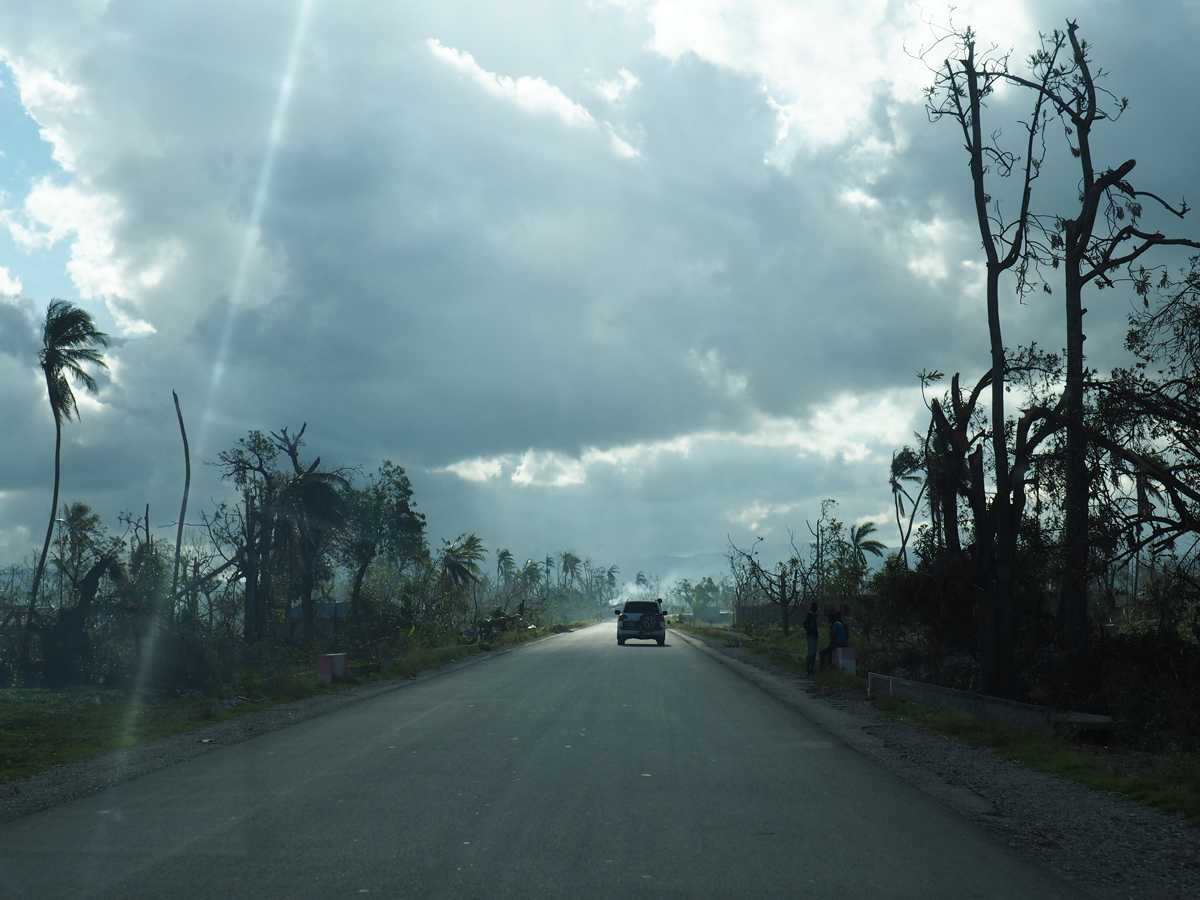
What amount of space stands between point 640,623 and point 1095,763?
3936 centimetres

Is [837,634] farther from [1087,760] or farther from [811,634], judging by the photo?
[1087,760]

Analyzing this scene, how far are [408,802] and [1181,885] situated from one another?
5.69m

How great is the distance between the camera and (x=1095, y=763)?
11.9 meters

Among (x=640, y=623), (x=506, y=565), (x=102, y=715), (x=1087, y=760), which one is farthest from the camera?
(x=506, y=565)

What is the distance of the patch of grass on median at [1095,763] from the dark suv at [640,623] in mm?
33878

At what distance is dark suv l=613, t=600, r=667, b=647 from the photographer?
5053 cm

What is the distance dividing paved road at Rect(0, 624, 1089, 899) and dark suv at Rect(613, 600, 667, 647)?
3614 centimetres

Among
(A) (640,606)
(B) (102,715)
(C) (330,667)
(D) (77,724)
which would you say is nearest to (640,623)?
(A) (640,606)

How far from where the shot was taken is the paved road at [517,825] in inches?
255

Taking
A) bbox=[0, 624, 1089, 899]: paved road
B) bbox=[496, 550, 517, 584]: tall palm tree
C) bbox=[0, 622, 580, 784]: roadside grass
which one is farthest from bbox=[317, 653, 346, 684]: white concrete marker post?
bbox=[496, 550, 517, 584]: tall palm tree

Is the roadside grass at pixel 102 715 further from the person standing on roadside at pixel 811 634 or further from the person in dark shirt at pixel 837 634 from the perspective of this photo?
the person in dark shirt at pixel 837 634

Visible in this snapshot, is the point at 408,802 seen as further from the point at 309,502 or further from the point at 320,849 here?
the point at 309,502

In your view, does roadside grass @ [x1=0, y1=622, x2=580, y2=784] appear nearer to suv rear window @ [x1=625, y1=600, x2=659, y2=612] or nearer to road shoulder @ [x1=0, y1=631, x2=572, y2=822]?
road shoulder @ [x1=0, y1=631, x2=572, y2=822]

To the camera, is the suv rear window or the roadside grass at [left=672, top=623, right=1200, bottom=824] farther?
the suv rear window
